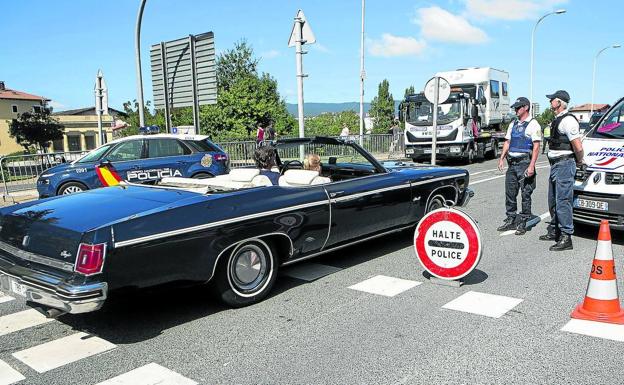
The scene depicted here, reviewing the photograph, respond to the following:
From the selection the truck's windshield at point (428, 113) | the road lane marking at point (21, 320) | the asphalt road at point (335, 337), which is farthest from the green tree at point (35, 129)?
the road lane marking at point (21, 320)

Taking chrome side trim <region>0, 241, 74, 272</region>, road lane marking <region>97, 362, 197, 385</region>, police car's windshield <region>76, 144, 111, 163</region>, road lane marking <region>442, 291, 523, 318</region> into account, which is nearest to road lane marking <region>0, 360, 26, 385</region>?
road lane marking <region>97, 362, 197, 385</region>

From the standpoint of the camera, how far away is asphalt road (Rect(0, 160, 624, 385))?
3.24 m

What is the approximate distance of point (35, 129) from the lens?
57.2m

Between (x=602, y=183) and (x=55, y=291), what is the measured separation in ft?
19.4

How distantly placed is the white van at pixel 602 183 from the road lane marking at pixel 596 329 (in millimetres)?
2615

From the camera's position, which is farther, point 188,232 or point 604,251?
point 604,251

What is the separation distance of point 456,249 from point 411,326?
110 cm

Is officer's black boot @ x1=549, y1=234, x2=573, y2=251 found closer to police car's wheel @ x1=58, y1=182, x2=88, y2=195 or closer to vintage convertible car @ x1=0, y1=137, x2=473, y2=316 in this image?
vintage convertible car @ x1=0, y1=137, x2=473, y2=316

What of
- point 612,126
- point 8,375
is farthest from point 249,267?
point 612,126

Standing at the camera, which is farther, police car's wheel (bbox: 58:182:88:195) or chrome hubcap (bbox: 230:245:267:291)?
police car's wheel (bbox: 58:182:88:195)

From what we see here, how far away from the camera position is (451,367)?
10.7ft

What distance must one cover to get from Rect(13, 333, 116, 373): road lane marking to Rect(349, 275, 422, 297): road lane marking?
7.49 feet

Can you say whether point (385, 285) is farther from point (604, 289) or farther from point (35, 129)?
point (35, 129)

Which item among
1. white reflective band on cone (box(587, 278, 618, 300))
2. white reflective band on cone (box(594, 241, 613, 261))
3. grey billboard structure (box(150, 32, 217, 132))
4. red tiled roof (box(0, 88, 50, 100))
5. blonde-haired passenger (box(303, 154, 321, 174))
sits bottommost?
white reflective band on cone (box(587, 278, 618, 300))
